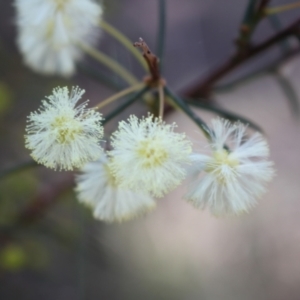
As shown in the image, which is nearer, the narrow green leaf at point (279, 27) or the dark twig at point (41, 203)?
the narrow green leaf at point (279, 27)

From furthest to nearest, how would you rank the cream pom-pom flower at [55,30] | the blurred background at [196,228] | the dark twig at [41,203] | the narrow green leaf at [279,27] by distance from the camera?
the blurred background at [196,228] → the dark twig at [41,203] → the narrow green leaf at [279,27] → the cream pom-pom flower at [55,30]

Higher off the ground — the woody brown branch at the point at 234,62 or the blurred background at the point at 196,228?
the blurred background at the point at 196,228

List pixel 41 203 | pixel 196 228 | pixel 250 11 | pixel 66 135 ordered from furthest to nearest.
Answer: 1. pixel 196 228
2. pixel 41 203
3. pixel 250 11
4. pixel 66 135

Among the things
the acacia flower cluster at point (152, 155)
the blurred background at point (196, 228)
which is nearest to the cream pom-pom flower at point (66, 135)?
the acacia flower cluster at point (152, 155)

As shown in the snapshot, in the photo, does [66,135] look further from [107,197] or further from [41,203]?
[41,203]

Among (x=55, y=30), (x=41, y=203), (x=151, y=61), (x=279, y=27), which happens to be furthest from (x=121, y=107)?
(x=41, y=203)

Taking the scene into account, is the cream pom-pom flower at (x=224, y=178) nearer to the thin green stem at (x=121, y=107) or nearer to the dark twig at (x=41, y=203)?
the thin green stem at (x=121, y=107)

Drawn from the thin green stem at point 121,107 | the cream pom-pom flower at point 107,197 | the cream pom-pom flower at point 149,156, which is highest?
the thin green stem at point 121,107

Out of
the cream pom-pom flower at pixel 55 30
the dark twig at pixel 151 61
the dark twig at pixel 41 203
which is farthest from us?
the dark twig at pixel 41 203
